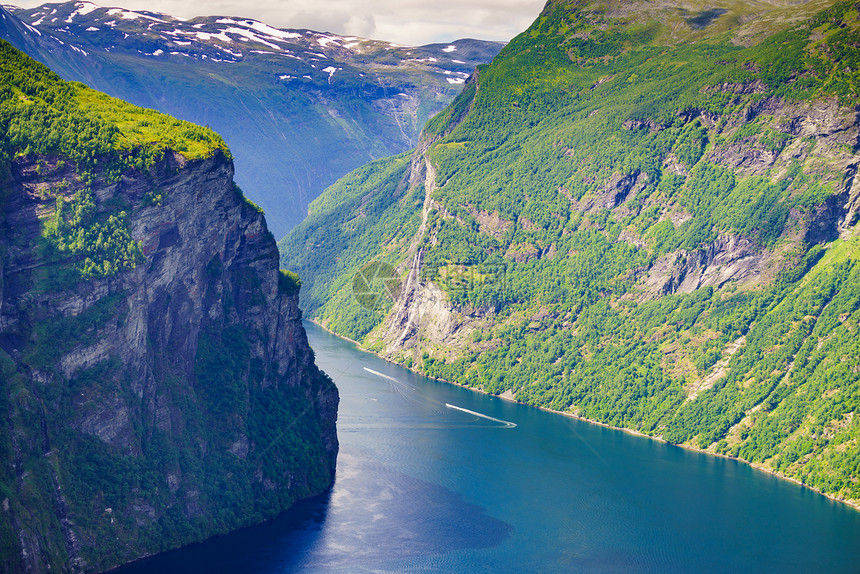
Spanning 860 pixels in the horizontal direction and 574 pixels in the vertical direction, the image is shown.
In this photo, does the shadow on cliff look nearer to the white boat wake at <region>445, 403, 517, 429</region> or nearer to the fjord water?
the fjord water

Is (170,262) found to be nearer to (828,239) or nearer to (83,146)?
(83,146)

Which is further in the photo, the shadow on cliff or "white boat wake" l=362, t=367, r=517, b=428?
"white boat wake" l=362, t=367, r=517, b=428

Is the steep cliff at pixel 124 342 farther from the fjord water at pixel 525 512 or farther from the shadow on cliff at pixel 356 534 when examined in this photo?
the fjord water at pixel 525 512

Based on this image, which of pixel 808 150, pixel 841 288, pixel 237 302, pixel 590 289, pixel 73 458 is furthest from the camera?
pixel 590 289

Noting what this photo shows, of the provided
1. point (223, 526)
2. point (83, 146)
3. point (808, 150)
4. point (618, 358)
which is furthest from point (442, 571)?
point (808, 150)

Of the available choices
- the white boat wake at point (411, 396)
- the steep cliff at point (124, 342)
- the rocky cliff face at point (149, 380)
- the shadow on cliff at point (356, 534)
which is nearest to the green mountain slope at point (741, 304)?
the white boat wake at point (411, 396)

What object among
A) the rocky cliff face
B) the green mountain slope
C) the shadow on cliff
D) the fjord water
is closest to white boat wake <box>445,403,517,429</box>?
the fjord water

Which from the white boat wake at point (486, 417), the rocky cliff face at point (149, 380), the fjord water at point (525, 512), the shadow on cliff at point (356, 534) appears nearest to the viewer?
the rocky cliff face at point (149, 380)
